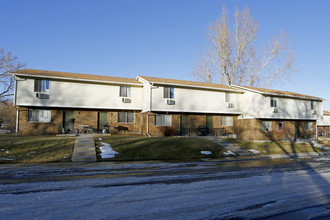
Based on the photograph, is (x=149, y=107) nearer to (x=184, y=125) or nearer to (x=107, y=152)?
(x=184, y=125)

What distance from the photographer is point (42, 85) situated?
66.7 ft

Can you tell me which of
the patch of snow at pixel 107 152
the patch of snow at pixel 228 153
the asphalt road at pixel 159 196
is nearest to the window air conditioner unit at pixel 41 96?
the patch of snow at pixel 107 152

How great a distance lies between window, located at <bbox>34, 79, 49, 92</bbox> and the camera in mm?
20125

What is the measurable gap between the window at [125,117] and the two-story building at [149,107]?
0.32 ft

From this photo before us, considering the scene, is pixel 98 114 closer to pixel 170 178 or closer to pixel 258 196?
pixel 170 178

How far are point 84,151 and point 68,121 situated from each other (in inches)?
347

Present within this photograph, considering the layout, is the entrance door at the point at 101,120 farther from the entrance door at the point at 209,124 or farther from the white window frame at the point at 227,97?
the white window frame at the point at 227,97

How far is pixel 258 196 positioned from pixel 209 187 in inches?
55.4

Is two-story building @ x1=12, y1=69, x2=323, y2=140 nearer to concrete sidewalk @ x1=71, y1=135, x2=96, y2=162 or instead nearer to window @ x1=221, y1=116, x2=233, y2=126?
window @ x1=221, y1=116, x2=233, y2=126

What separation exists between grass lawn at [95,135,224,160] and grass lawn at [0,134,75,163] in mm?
1979

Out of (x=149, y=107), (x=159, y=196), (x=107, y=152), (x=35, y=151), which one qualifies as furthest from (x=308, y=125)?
(x=35, y=151)

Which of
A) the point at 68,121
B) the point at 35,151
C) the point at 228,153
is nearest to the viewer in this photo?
the point at 35,151

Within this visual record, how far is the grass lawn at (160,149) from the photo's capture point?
14.5 m

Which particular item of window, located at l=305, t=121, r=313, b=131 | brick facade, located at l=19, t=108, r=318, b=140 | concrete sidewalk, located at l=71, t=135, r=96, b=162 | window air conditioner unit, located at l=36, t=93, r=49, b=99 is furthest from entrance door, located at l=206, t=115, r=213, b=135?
window air conditioner unit, located at l=36, t=93, r=49, b=99
